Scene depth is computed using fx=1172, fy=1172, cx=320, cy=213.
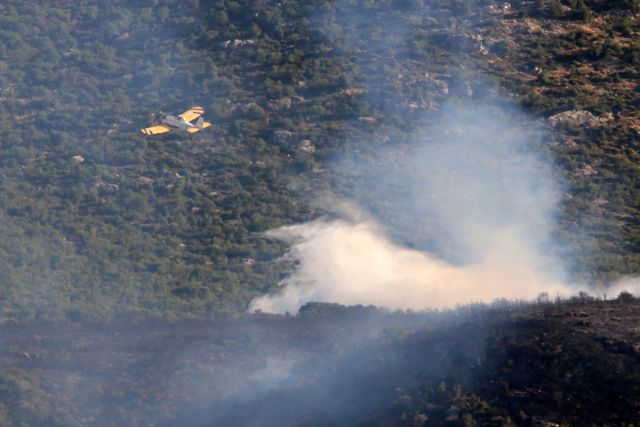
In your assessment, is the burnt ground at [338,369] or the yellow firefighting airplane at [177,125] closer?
the burnt ground at [338,369]

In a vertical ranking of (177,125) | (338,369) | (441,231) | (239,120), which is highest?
(239,120)

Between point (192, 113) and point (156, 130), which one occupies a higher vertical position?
point (192, 113)

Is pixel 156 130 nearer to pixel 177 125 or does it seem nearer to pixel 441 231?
pixel 177 125

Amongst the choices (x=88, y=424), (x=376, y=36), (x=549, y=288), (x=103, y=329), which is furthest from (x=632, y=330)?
(x=376, y=36)

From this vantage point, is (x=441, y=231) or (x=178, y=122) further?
(x=178, y=122)

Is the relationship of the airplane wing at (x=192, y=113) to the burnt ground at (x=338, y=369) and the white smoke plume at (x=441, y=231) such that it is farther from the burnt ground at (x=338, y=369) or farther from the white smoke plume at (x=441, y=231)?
the burnt ground at (x=338, y=369)

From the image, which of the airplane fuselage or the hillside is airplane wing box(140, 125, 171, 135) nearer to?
the airplane fuselage

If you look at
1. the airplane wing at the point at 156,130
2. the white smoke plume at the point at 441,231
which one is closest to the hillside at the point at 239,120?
the airplane wing at the point at 156,130

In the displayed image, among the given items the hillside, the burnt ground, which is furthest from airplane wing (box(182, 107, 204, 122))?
the burnt ground

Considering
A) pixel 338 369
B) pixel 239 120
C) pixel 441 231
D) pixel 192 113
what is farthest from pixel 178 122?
pixel 338 369
